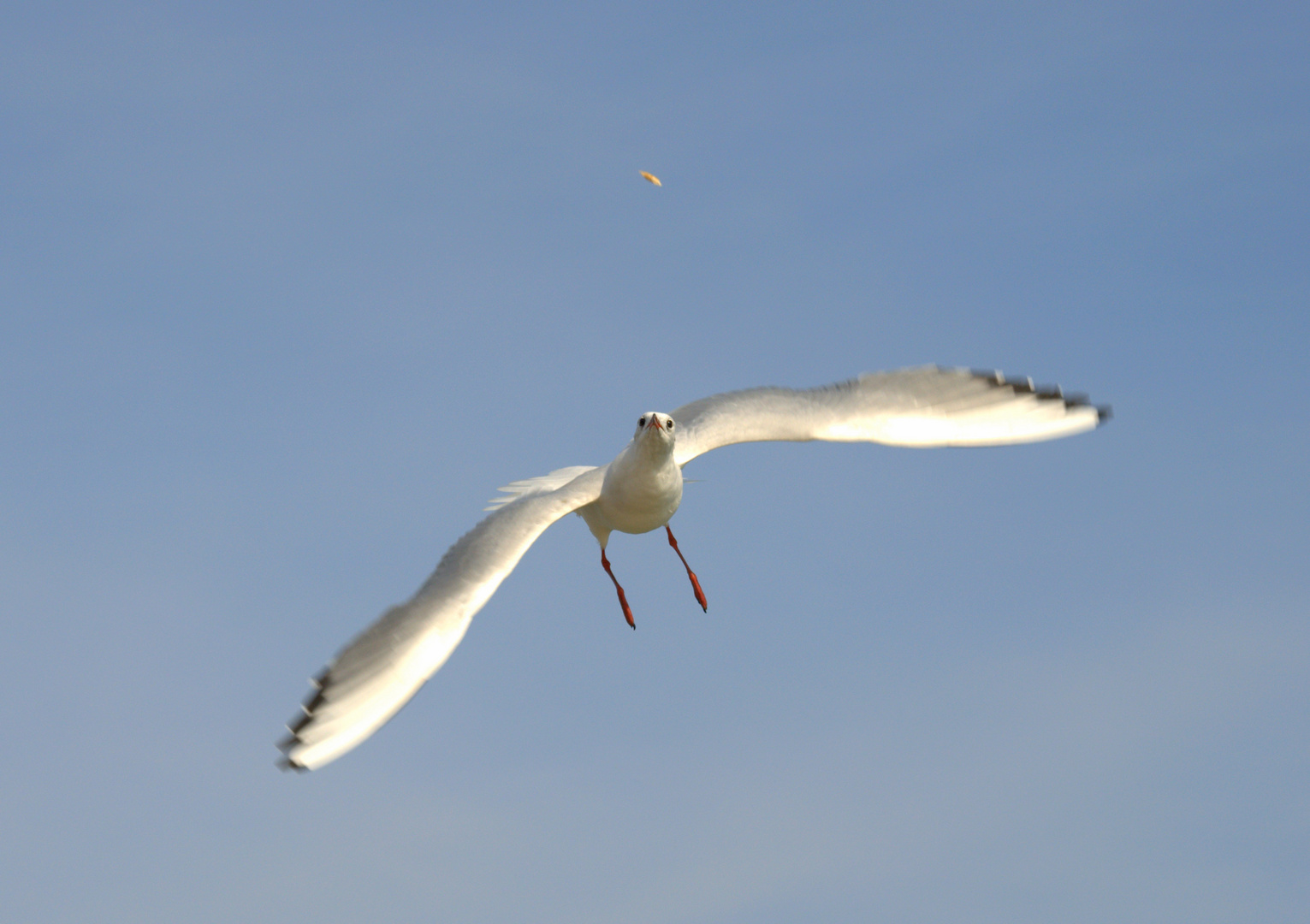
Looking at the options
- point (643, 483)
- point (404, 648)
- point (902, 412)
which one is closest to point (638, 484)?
point (643, 483)

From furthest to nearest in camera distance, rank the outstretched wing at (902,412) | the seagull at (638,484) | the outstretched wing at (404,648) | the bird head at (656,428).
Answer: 1. the outstretched wing at (902,412)
2. the bird head at (656,428)
3. the seagull at (638,484)
4. the outstretched wing at (404,648)

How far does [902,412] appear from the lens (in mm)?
15594

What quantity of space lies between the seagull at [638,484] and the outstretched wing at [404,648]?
0.01 meters

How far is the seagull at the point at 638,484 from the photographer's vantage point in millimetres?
11188

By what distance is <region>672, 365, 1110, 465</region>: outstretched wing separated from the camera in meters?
15.1

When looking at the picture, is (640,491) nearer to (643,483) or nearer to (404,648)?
(643,483)

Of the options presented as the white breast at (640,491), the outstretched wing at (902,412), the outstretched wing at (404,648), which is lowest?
the outstretched wing at (404,648)

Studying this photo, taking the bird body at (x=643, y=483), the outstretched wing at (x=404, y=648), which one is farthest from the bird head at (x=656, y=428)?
the outstretched wing at (x=404, y=648)

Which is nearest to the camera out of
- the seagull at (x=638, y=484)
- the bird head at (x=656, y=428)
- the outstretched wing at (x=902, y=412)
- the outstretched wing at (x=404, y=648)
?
the outstretched wing at (x=404, y=648)

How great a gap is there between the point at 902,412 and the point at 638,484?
364 centimetres

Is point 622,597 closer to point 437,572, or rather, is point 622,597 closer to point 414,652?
point 437,572

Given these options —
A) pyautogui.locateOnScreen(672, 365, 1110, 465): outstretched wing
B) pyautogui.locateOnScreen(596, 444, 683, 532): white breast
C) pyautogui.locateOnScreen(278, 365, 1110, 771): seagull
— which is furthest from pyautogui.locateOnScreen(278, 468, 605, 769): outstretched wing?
pyautogui.locateOnScreen(672, 365, 1110, 465): outstretched wing

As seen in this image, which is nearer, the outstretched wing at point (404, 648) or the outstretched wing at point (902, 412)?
the outstretched wing at point (404, 648)

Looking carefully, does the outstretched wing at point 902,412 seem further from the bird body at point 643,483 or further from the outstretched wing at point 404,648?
the outstretched wing at point 404,648
